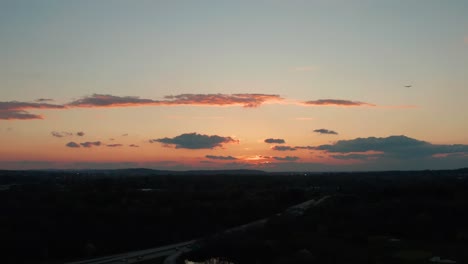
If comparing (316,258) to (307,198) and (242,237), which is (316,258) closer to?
(242,237)

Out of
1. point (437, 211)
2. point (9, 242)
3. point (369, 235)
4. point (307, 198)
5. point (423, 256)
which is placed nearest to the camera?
point (423, 256)

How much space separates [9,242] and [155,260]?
13485 mm

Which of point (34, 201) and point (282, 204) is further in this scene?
point (282, 204)

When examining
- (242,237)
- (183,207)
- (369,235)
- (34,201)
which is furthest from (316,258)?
(34,201)

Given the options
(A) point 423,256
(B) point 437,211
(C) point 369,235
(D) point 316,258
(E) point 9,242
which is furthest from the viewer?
(B) point 437,211

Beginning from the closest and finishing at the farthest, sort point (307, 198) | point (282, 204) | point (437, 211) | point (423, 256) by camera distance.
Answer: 1. point (423, 256)
2. point (437, 211)
3. point (282, 204)
4. point (307, 198)

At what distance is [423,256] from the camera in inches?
1529

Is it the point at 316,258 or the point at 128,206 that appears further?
the point at 128,206

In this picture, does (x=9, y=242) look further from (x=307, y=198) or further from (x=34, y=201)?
(x=307, y=198)

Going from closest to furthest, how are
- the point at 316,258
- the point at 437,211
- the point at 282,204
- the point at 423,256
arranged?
the point at 316,258 → the point at 423,256 → the point at 437,211 → the point at 282,204

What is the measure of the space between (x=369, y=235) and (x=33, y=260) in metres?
30.9

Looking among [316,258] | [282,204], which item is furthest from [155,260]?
[282,204]

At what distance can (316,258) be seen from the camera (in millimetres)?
35906

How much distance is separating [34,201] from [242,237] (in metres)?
34.2
